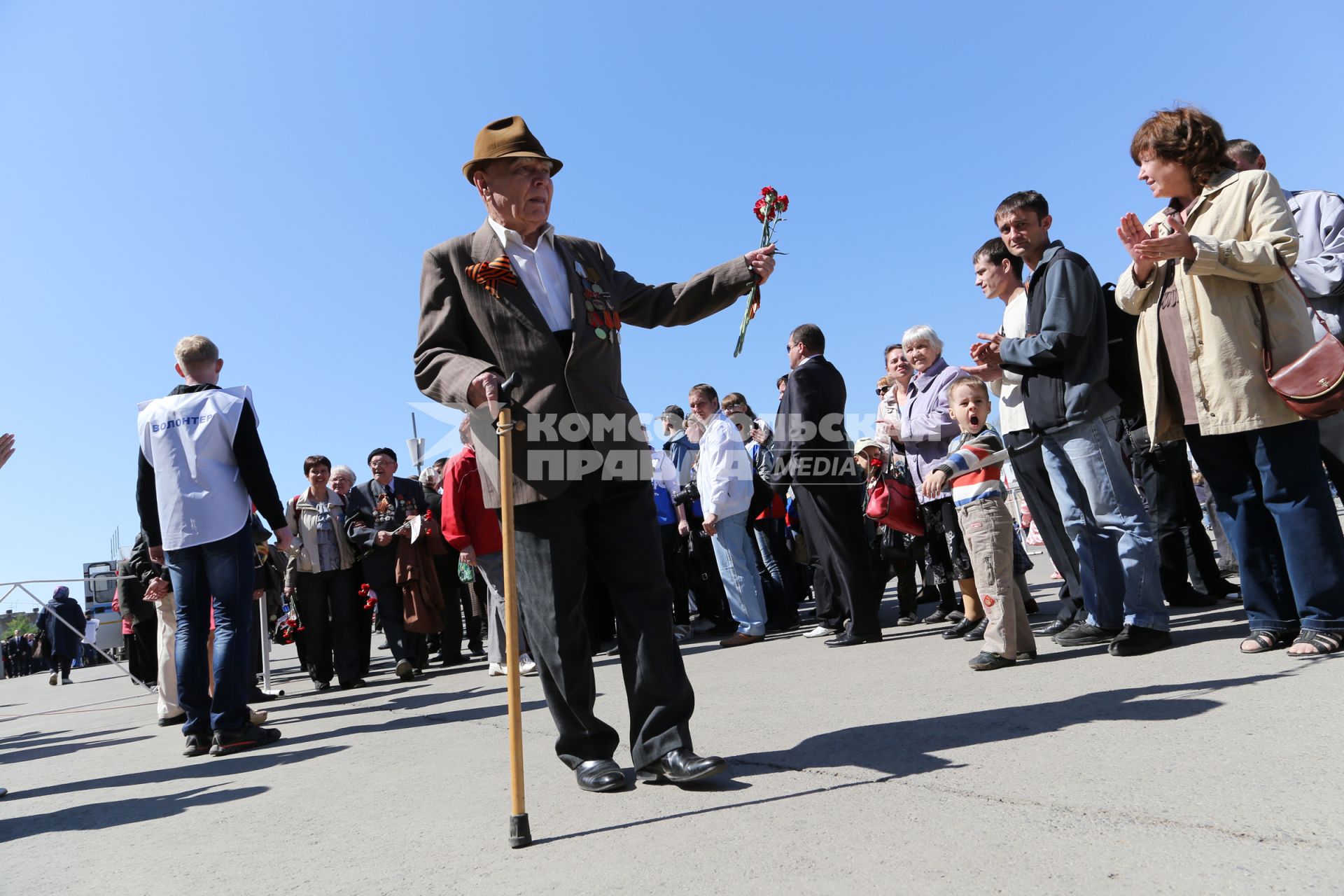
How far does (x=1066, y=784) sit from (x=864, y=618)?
400 cm

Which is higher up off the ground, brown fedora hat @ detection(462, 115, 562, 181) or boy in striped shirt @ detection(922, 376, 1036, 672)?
brown fedora hat @ detection(462, 115, 562, 181)

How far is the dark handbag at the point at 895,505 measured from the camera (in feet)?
23.5

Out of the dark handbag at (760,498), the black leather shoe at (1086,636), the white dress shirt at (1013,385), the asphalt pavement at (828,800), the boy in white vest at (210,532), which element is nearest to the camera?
the asphalt pavement at (828,800)

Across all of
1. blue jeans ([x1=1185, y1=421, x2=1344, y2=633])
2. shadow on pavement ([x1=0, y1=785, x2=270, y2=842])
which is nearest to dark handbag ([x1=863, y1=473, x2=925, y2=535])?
blue jeans ([x1=1185, y1=421, x2=1344, y2=633])

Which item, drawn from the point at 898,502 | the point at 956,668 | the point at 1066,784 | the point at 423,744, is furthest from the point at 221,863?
the point at 898,502

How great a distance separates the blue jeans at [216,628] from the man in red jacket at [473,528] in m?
2.28

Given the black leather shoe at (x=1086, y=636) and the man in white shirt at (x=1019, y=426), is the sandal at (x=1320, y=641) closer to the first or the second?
the black leather shoe at (x=1086, y=636)

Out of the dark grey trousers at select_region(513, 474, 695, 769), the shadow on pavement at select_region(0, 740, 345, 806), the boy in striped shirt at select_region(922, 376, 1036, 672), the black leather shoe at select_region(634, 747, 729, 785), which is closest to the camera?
the black leather shoe at select_region(634, 747, 729, 785)

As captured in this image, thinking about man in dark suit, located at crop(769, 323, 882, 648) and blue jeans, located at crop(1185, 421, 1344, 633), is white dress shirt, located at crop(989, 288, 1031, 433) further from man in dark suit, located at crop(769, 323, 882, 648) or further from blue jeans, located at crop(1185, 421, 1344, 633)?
man in dark suit, located at crop(769, 323, 882, 648)

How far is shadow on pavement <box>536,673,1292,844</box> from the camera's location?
2906mm

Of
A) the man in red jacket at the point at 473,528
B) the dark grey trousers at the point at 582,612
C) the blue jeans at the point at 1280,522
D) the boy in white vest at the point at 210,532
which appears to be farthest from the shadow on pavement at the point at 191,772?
the blue jeans at the point at 1280,522

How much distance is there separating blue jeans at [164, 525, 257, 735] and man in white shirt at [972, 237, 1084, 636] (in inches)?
169

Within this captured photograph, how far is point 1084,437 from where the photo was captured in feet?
15.8

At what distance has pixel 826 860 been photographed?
218 cm
